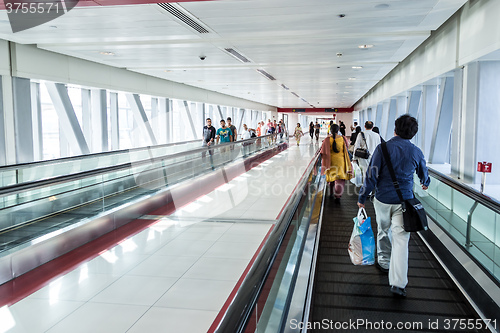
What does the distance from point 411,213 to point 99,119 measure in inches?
601

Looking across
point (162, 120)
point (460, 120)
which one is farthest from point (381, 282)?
point (162, 120)

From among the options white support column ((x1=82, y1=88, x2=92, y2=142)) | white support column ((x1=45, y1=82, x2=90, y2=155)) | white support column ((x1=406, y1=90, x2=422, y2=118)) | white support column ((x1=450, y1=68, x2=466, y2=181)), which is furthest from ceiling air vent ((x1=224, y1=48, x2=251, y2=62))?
white support column ((x1=82, y1=88, x2=92, y2=142))

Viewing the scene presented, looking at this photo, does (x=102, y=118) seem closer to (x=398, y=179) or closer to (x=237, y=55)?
(x=237, y=55)

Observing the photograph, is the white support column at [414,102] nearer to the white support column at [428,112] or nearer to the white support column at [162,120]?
the white support column at [428,112]

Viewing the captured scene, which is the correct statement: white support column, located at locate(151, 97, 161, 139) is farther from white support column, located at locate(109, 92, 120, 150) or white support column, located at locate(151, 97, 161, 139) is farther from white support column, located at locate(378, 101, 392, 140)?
white support column, located at locate(378, 101, 392, 140)

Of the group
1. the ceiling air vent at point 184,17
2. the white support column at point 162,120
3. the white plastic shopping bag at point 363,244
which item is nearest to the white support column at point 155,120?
the white support column at point 162,120

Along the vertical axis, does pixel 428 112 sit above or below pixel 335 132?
above

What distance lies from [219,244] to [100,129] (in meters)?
12.7

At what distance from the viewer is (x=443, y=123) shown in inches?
467

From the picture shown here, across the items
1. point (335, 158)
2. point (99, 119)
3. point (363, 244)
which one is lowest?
point (363, 244)

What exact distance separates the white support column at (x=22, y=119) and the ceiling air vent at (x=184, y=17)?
535cm

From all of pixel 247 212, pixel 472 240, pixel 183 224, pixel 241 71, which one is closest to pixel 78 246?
pixel 183 224

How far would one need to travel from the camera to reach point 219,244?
19.9ft

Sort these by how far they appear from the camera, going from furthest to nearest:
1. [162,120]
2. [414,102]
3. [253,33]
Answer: [162,120] < [414,102] < [253,33]
